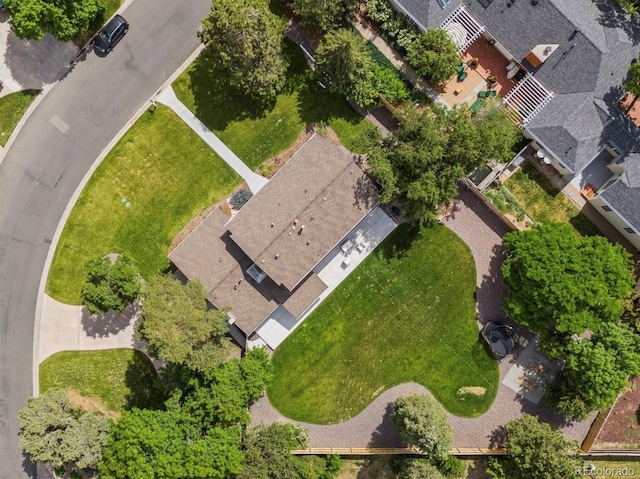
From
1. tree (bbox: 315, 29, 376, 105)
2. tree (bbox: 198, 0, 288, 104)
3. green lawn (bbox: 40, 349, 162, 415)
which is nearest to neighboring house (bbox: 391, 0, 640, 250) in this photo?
tree (bbox: 315, 29, 376, 105)

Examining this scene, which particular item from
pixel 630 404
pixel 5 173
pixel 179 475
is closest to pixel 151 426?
pixel 179 475

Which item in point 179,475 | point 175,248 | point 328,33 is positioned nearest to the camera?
point 179,475

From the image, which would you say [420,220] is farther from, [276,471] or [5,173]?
[5,173]

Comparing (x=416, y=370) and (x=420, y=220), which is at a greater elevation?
(x=420, y=220)

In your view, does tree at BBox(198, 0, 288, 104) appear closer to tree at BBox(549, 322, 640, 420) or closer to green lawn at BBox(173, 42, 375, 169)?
green lawn at BBox(173, 42, 375, 169)

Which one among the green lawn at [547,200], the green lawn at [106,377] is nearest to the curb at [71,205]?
the green lawn at [106,377]

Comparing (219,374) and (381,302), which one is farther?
(381,302)

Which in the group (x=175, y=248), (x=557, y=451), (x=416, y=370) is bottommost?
(x=175, y=248)
